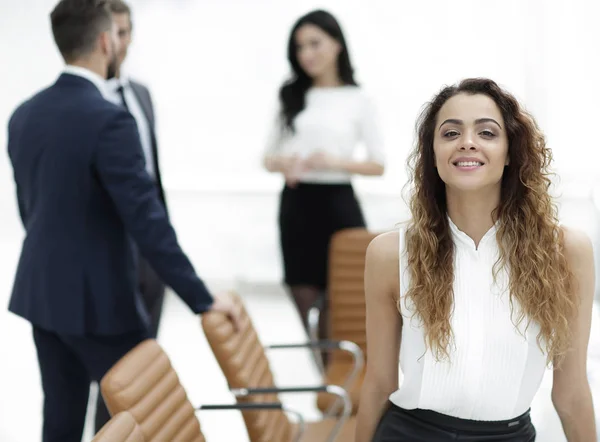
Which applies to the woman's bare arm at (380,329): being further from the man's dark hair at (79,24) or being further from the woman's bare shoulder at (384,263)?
the man's dark hair at (79,24)

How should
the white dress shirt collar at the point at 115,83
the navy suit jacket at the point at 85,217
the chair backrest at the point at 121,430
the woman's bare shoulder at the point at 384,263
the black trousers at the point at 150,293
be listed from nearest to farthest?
the chair backrest at the point at 121,430 < the woman's bare shoulder at the point at 384,263 < the navy suit jacket at the point at 85,217 < the white dress shirt collar at the point at 115,83 < the black trousers at the point at 150,293

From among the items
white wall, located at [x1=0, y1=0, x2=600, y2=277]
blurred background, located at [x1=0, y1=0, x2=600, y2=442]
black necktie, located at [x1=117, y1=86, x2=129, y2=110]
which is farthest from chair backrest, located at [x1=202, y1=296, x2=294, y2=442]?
white wall, located at [x1=0, y1=0, x2=600, y2=277]

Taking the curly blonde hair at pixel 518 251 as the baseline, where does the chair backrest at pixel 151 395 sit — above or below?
below

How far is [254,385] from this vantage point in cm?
244

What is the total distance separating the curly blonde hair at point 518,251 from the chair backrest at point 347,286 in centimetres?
144

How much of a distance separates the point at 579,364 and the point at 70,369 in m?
1.49

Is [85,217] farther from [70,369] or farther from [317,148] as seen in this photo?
[317,148]

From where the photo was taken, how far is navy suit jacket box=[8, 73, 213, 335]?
2.30 m

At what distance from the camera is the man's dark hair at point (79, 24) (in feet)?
7.80

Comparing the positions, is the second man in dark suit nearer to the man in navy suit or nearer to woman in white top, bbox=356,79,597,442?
the man in navy suit

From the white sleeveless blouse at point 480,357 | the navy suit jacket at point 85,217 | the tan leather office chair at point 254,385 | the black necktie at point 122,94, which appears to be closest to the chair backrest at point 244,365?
the tan leather office chair at point 254,385

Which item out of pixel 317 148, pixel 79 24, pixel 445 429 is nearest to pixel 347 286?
pixel 317 148

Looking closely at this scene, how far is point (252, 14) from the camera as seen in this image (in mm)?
5516

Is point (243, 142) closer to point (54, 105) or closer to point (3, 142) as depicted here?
point (3, 142)
